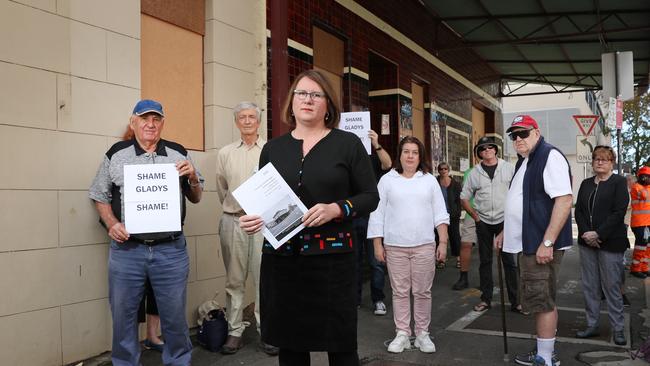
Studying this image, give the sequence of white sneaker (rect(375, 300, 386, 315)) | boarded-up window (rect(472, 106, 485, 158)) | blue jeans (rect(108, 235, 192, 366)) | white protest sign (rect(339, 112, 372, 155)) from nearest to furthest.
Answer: blue jeans (rect(108, 235, 192, 366)) < white protest sign (rect(339, 112, 372, 155)) < white sneaker (rect(375, 300, 386, 315)) < boarded-up window (rect(472, 106, 485, 158))

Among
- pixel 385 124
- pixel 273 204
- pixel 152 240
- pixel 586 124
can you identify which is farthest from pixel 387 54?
pixel 273 204

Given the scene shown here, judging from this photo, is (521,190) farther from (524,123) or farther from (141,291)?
(141,291)

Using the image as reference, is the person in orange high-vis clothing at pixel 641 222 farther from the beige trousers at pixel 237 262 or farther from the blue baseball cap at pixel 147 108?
the blue baseball cap at pixel 147 108

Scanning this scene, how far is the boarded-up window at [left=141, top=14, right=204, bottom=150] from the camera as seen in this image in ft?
18.1

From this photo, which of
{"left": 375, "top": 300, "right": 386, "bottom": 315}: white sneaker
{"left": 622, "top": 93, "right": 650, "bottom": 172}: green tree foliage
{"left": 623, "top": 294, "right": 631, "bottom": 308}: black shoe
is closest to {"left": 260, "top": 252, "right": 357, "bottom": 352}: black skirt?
{"left": 375, "top": 300, "right": 386, "bottom": 315}: white sneaker

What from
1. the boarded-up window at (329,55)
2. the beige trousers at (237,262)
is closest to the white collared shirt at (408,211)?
the beige trousers at (237,262)

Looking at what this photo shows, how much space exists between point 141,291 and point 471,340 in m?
3.14

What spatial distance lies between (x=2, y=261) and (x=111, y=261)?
32.3 inches

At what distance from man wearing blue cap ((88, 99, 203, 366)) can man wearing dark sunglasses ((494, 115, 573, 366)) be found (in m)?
2.56

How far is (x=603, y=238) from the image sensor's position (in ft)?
17.2

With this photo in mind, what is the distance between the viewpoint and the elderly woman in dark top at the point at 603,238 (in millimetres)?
5227

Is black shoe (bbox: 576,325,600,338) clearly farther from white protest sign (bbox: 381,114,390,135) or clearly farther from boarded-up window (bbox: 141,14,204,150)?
white protest sign (bbox: 381,114,390,135)

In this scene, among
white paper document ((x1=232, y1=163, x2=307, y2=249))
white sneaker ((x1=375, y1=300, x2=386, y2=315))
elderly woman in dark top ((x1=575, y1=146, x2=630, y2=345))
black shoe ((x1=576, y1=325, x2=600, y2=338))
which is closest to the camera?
white paper document ((x1=232, y1=163, x2=307, y2=249))

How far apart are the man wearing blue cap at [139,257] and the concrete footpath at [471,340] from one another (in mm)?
781
